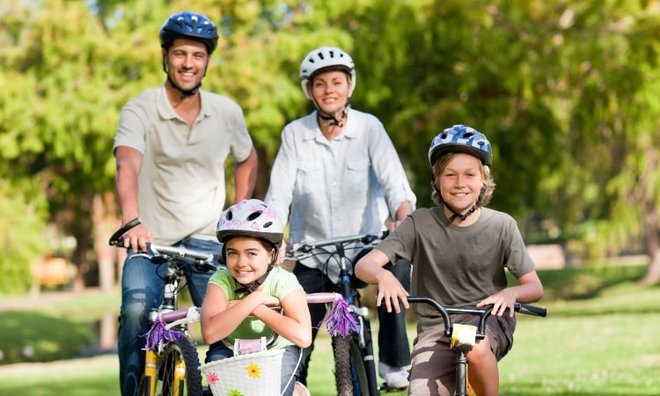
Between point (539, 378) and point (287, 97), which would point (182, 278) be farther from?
point (287, 97)

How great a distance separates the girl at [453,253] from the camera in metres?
Answer: 4.97

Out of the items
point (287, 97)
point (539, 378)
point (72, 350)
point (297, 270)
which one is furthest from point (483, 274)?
point (72, 350)

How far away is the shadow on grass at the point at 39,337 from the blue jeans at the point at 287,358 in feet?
77.9

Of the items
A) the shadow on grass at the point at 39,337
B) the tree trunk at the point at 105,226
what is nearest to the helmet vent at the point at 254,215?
the tree trunk at the point at 105,226

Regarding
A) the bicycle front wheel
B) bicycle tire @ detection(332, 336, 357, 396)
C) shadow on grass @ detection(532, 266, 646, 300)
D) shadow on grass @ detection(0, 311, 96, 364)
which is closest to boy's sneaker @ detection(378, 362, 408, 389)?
the bicycle front wheel

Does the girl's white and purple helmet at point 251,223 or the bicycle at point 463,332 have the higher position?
the girl's white and purple helmet at point 251,223

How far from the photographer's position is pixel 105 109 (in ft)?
71.9

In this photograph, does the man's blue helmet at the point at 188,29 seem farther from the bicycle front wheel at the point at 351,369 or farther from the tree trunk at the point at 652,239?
the tree trunk at the point at 652,239

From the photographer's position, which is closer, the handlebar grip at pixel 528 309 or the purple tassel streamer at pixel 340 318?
the handlebar grip at pixel 528 309

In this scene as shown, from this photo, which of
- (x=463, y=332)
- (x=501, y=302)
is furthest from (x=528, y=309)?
(x=463, y=332)

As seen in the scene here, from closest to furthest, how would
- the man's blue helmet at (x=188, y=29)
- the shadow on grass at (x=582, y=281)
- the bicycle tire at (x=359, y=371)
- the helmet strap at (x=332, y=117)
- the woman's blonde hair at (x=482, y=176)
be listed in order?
the woman's blonde hair at (x=482, y=176)
the bicycle tire at (x=359, y=371)
the man's blue helmet at (x=188, y=29)
the helmet strap at (x=332, y=117)
the shadow on grass at (x=582, y=281)

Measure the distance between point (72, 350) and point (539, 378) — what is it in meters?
19.8

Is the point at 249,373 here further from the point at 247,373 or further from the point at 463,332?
the point at 463,332

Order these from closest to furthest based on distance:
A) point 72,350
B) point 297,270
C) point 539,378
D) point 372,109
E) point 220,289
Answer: point 220,289 → point 297,270 → point 539,378 → point 372,109 → point 72,350
